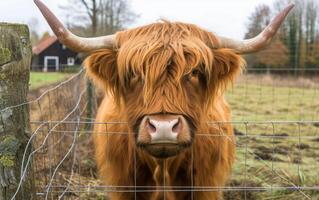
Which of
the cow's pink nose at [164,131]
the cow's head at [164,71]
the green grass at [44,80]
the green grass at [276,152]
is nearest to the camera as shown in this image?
the cow's pink nose at [164,131]

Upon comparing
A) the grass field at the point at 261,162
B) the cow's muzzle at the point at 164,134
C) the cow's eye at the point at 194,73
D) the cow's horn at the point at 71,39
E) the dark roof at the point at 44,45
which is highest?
the dark roof at the point at 44,45

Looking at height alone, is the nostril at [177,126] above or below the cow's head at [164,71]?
below

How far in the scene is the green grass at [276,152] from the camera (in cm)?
534

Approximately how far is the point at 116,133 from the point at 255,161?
10.8 ft

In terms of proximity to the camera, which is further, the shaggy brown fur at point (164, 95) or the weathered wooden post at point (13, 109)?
the shaggy brown fur at point (164, 95)

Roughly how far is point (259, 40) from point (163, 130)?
1144mm

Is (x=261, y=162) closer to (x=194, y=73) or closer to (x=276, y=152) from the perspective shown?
(x=276, y=152)

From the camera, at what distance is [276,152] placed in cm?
739

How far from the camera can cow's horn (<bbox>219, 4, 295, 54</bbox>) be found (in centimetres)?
353

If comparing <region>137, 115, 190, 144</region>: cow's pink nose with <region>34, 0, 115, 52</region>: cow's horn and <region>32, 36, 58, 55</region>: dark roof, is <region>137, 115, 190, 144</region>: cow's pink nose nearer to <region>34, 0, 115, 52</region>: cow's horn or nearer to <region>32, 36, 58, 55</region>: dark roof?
<region>34, 0, 115, 52</region>: cow's horn

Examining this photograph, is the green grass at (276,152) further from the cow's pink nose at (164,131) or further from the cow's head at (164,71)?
the cow's pink nose at (164,131)

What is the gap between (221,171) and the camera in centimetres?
424

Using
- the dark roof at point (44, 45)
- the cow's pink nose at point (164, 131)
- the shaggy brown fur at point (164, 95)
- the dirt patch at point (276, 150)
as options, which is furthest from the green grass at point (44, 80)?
the dark roof at point (44, 45)

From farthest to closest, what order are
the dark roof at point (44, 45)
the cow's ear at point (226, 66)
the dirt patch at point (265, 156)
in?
the dark roof at point (44, 45), the dirt patch at point (265, 156), the cow's ear at point (226, 66)
